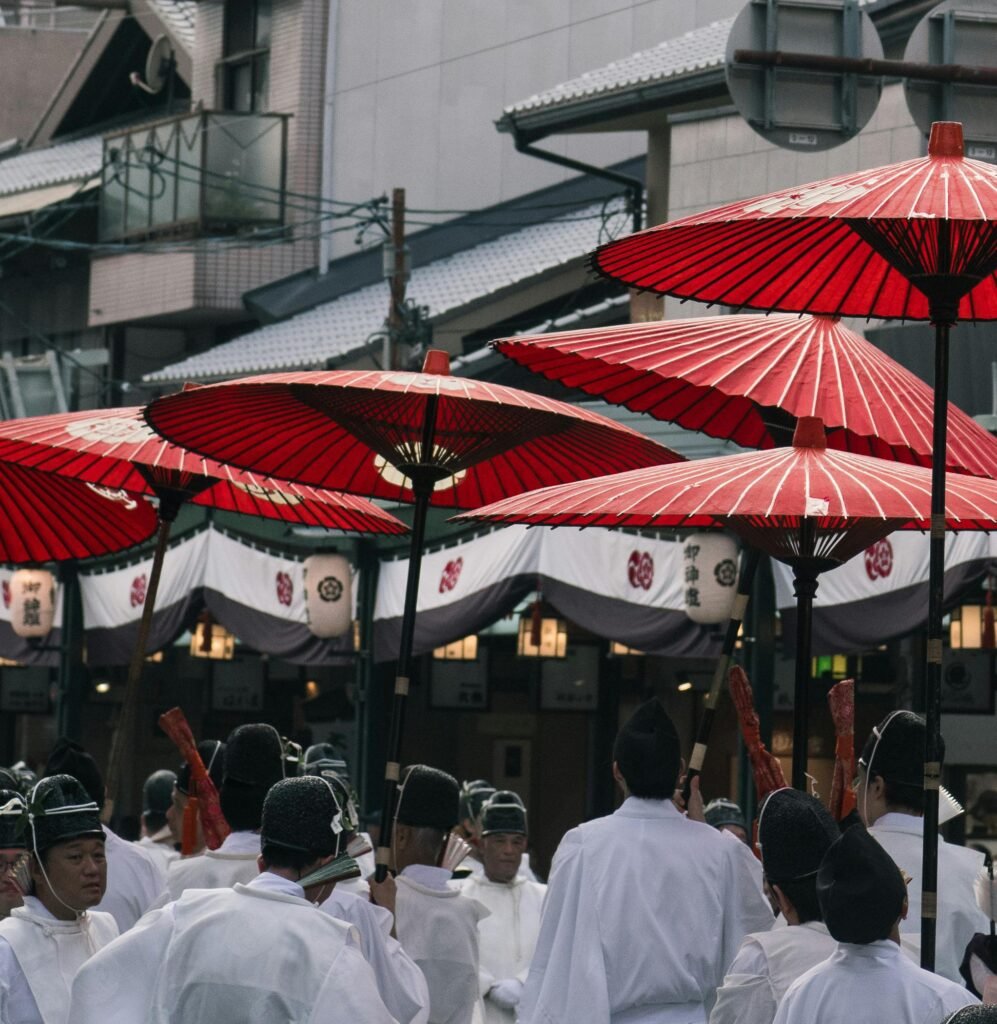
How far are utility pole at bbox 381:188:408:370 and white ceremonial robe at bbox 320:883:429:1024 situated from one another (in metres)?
14.7

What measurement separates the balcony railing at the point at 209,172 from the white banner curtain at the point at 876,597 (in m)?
12.9

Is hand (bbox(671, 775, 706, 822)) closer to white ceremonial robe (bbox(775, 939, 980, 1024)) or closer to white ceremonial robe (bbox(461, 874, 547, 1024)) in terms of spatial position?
white ceremonial robe (bbox(775, 939, 980, 1024))

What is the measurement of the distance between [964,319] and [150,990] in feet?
10.4

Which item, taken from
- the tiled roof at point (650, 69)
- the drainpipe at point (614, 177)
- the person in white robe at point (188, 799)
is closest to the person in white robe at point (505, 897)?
the person in white robe at point (188, 799)

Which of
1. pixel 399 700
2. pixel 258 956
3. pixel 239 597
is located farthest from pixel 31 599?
pixel 258 956

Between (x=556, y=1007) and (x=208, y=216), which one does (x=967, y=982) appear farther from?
(x=208, y=216)

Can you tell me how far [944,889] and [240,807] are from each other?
2.36m

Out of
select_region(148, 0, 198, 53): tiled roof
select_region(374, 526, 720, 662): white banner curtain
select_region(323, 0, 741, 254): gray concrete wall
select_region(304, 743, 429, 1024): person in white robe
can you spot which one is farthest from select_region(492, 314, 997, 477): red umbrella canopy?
select_region(148, 0, 198, 53): tiled roof

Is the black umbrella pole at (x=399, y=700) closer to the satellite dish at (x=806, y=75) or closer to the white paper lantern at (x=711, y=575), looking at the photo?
the satellite dish at (x=806, y=75)

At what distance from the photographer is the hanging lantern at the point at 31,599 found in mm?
21984

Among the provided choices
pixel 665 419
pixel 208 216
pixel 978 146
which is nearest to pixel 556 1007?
pixel 665 419

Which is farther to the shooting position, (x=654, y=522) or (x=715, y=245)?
(x=715, y=245)

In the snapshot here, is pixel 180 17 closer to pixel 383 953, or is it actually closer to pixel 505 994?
pixel 505 994

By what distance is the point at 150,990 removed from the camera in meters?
5.46
